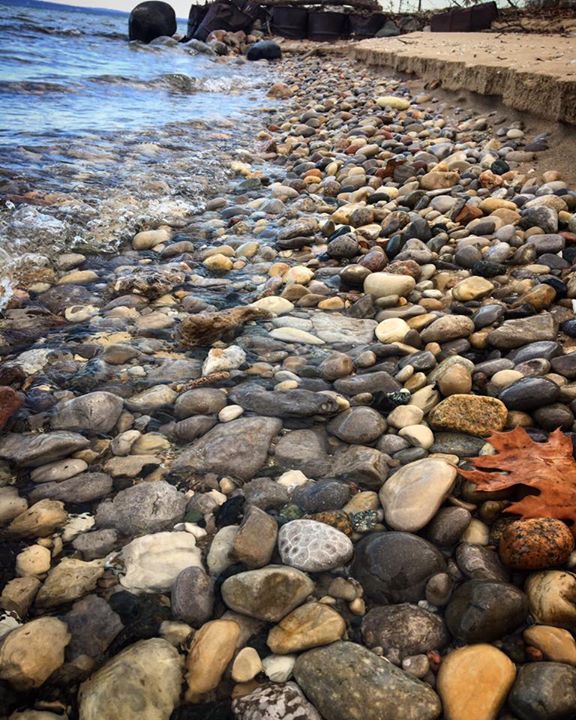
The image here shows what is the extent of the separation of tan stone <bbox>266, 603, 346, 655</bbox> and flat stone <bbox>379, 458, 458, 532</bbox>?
1.01 feet

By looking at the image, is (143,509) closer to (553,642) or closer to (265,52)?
(553,642)

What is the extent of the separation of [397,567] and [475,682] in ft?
0.92

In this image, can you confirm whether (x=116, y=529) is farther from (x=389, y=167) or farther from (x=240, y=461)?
(x=389, y=167)

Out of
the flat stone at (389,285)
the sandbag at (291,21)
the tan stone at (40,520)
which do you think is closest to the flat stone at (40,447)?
the tan stone at (40,520)

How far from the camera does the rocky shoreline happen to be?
1025 mm

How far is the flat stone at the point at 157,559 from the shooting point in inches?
48.6

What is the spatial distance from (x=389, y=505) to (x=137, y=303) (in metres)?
1.75

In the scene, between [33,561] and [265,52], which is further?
[265,52]

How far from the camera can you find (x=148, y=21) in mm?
23734

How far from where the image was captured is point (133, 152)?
Result: 5355 mm

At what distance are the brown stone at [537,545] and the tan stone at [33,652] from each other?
1010 mm

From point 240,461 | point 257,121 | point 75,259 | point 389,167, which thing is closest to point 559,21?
point 257,121

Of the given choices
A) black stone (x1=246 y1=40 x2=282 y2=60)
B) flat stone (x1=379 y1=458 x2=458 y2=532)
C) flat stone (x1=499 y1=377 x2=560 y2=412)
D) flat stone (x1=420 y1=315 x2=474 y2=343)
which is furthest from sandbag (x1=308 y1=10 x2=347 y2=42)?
flat stone (x1=379 y1=458 x2=458 y2=532)

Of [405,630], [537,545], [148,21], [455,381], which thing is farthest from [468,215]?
[148,21]
